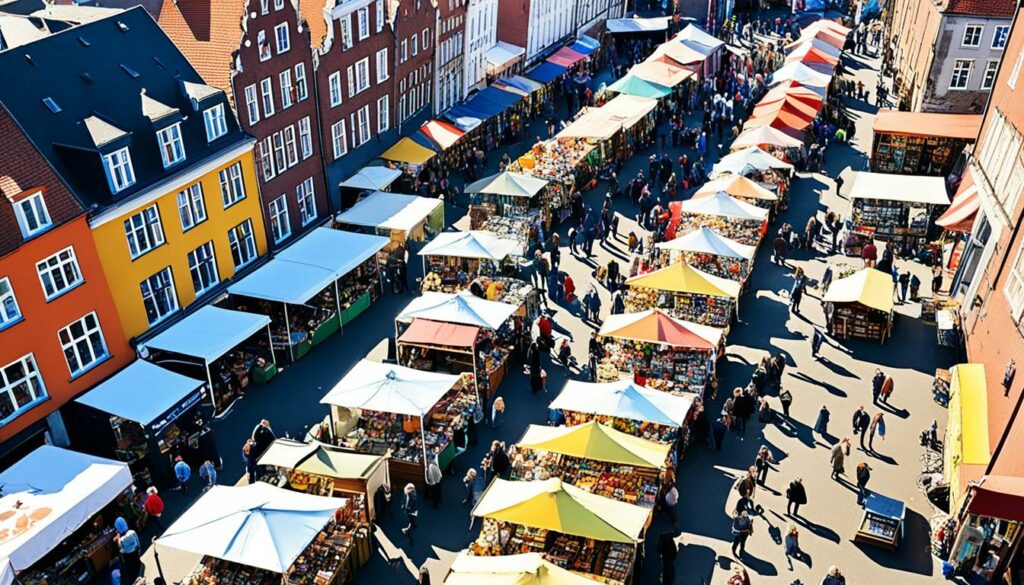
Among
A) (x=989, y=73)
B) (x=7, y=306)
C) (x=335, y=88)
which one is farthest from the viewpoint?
(x=989, y=73)

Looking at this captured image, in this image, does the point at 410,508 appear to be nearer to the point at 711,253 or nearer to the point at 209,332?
the point at 209,332

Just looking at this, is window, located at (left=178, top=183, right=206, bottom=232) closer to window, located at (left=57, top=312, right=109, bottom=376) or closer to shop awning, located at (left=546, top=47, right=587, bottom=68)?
window, located at (left=57, top=312, right=109, bottom=376)

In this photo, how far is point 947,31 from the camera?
1797 inches

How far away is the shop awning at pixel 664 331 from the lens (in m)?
29.1

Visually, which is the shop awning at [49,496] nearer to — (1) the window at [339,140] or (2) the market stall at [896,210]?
(1) the window at [339,140]

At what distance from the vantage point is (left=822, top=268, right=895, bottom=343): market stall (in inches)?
1257

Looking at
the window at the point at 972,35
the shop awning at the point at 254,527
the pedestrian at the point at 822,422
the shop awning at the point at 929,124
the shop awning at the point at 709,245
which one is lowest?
the pedestrian at the point at 822,422

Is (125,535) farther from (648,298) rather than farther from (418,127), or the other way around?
Answer: (418,127)

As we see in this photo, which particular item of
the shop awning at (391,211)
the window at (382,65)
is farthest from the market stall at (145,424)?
the window at (382,65)

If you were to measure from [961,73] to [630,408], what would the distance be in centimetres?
3112

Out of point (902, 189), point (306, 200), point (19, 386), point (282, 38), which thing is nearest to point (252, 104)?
point (282, 38)

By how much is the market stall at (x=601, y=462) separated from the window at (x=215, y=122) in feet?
50.2

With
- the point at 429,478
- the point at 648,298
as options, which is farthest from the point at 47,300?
the point at 648,298

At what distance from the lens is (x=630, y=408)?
25.8 meters
